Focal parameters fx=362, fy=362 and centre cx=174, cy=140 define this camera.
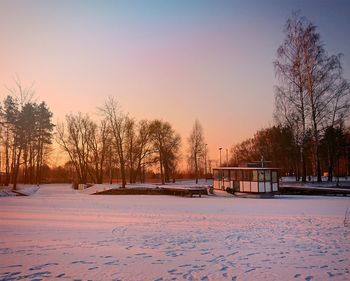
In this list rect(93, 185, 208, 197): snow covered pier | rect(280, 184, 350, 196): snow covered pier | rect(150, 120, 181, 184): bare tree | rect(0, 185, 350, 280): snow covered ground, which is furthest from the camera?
rect(150, 120, 181, 184): bare tree

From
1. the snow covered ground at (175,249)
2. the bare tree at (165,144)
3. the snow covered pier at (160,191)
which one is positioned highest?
the bare tree at (165,144)

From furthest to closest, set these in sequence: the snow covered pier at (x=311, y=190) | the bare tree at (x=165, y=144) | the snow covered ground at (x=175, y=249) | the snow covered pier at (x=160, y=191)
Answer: the bare tree at (x=165, y=144), the snow covered pier at (x=160, y=191), the snow covered pier at (x=311, y=190), the snow covered ground at (x=175, y=249)

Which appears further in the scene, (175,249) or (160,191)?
(160,191)

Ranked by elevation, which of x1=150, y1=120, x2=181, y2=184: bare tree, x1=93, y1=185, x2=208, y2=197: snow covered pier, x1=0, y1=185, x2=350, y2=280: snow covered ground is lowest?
x1=0, y1=185, x2=350, y2=280: snow covered ground

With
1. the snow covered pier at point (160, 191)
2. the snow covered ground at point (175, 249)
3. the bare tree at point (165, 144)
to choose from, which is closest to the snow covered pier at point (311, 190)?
the snow covered pier at point (160, 191)

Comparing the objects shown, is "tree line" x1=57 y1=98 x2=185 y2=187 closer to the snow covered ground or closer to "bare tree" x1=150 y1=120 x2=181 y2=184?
"bare tree" x1=150 y1=120 x2=181 y2=184

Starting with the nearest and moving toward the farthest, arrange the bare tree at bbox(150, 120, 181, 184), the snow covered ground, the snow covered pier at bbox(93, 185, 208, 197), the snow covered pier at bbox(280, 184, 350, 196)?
the snow covered ground
the snow covered pier at bbox(280, 184, 350, 196)
the snow covered pier at bbox(93, 185, 208, 197)
the bare tree at bbox(150, 120, 181, 184)

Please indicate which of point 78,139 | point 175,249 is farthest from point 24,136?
point 175,249

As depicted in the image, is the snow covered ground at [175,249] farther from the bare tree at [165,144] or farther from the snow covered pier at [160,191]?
the bare tree at [165,144]

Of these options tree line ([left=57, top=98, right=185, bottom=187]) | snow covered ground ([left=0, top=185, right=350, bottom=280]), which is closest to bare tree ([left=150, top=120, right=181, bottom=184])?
tree line ([left=57, top=98, right=185, bottom=187])

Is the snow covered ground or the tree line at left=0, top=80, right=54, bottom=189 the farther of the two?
the tree line at left=0, top=80, right=54, bottom=189

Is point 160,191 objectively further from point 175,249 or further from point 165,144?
point 175,249

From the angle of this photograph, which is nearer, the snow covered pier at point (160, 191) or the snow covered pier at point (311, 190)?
the snow covered pier at point (311, 190)

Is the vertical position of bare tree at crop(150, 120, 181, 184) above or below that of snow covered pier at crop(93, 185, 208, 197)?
above
